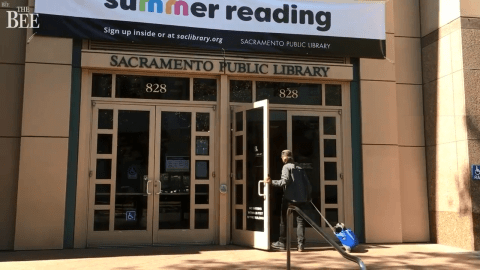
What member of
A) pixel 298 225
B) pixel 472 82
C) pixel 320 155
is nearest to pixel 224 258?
pixel 298 225

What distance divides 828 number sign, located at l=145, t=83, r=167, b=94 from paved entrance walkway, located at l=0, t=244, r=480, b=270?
9.77 ft

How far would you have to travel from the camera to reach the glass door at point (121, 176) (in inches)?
347

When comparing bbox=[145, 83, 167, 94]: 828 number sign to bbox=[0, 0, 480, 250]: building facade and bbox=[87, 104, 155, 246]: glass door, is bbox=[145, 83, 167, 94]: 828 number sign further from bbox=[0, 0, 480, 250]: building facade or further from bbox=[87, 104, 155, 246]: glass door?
bbox=[87, 104, 155, 246]: glass door

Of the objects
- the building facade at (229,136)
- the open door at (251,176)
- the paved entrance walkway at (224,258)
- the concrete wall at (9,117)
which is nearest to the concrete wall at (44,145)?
the building facade at (229,136)

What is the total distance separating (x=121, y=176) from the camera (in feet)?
29.3

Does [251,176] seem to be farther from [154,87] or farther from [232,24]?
[232,24]

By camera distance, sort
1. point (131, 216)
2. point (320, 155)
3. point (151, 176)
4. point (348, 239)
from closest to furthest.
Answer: point (348, 239) → point (131, 216) → point (151, 176) → point (320, 155)

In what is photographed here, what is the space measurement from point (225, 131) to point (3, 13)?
4650mm

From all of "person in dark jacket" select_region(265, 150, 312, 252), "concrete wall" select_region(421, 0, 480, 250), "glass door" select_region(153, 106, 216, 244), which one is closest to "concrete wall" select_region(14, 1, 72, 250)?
"glass door" select_region(153, 106, 216, 244)

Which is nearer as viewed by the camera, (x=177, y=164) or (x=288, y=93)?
(x=177, y=164)

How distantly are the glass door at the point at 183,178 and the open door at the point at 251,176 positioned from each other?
0.49m

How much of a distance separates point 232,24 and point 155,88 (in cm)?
198

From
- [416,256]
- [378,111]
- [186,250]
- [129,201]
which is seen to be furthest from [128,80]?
[416,256]

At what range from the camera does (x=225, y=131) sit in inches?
369
